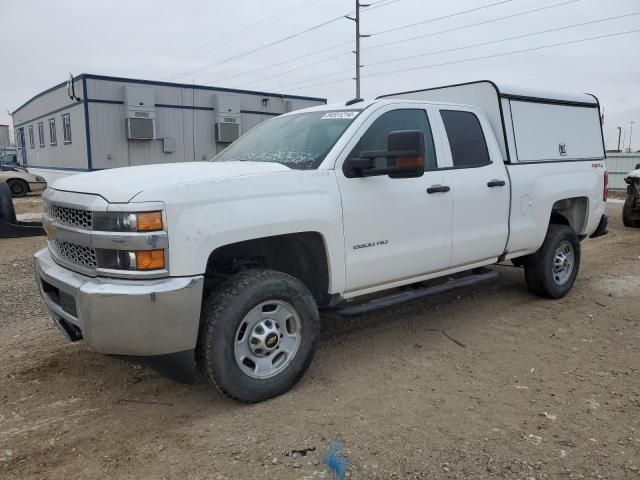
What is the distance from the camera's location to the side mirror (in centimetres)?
360

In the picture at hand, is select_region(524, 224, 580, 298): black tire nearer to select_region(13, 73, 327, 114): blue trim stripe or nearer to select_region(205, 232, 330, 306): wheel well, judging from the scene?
select_region(205, 232, 330, 306): wheel well

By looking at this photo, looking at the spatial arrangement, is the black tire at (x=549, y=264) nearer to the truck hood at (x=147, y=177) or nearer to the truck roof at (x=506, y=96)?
the truck roof at (x=506, y=96)

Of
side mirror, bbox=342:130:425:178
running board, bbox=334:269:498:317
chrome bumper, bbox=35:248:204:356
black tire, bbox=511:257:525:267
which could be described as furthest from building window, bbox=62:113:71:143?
chrome bumper, bbox=35:248:204:356

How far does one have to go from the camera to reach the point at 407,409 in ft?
11.5

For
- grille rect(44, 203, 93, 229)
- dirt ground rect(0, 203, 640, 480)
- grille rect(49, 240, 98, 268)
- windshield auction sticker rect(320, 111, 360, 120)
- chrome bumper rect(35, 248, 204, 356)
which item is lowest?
dirt ground rect(0, 203, 640, 480)

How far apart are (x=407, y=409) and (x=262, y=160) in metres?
2.08

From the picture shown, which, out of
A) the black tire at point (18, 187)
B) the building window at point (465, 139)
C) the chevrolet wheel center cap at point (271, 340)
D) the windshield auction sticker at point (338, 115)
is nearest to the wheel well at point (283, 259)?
the chevrolet wheel center cap at point (271, 340)

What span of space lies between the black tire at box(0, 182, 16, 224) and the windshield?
6463mm

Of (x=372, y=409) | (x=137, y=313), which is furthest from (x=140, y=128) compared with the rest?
(x=372, y=409)

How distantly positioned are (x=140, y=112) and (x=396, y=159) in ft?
54.8

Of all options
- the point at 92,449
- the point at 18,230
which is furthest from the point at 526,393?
the point at 18,230

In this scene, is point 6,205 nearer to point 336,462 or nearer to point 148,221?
point 148,221

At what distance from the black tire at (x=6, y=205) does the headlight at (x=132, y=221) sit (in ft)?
25.2

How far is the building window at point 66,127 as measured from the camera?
65.0 feet
